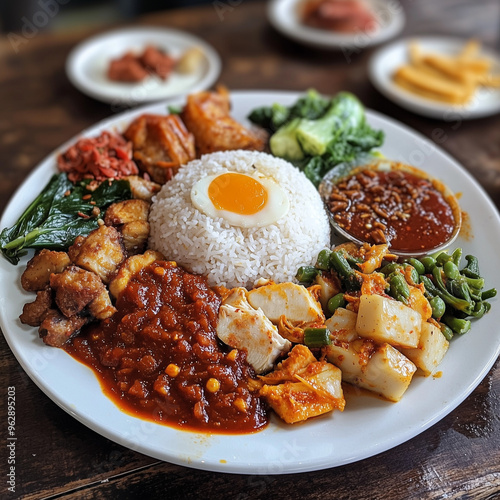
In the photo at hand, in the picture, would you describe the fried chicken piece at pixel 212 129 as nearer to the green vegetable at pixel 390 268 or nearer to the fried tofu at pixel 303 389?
the green vegetable at pixel 390 268

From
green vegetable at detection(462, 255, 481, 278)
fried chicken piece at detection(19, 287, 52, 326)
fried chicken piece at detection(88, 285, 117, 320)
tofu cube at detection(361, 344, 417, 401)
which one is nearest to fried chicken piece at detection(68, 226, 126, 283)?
fried chicken piece at detection(88, 285, 117, 320)

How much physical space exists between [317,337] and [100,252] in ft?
4.59

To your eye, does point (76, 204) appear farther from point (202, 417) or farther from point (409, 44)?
point (409, 44)

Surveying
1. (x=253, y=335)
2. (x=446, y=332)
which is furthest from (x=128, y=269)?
(x=446, y=332)

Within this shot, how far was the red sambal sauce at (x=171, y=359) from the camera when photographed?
2836 millimetres

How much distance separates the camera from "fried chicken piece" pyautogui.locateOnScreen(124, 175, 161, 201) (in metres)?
4.04

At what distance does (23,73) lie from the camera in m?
5.98

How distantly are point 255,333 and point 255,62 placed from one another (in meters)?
4.29

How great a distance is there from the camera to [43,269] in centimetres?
329

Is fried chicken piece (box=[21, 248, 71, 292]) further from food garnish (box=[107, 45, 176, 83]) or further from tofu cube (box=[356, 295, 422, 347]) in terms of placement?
food garnish (box=[107, 45, 176, 83])

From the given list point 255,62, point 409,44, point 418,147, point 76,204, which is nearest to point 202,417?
point 76,204

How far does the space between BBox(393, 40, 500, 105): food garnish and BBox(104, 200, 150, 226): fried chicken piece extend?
3407 mm

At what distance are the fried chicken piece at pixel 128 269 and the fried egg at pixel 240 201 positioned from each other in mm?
484

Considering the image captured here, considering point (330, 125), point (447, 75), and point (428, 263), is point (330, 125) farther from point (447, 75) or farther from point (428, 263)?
point (447, 75)
